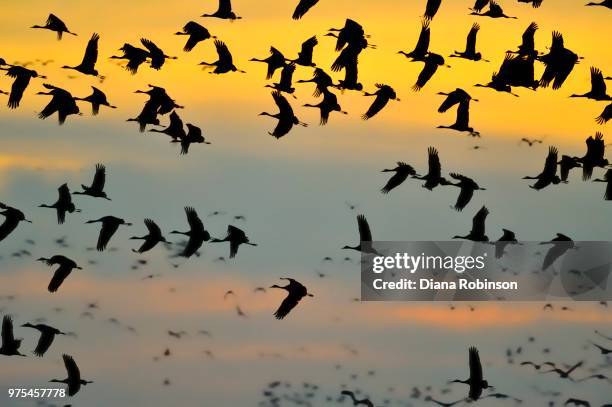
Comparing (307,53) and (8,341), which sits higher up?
(307,53)

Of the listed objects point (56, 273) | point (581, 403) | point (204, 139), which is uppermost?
point (204, 139)

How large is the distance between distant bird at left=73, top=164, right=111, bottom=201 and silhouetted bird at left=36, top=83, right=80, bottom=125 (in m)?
1.55

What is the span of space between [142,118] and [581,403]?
14265 mm

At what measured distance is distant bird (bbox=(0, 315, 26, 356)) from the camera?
45.5 m

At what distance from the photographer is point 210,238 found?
45.8 metres

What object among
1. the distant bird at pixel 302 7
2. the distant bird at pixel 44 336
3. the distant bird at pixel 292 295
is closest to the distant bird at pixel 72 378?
the distant bird at pixel 44 336

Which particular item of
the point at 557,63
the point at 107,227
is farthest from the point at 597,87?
the point at 107,227

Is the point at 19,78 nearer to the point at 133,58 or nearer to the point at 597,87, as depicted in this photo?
the point at 133,58

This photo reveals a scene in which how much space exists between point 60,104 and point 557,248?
13.1m

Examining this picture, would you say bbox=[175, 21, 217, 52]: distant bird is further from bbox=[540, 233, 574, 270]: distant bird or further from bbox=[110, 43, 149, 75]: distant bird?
bbox=[540, 233, 574, 270]: distant bird

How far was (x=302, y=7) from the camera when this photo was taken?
40.7 meters

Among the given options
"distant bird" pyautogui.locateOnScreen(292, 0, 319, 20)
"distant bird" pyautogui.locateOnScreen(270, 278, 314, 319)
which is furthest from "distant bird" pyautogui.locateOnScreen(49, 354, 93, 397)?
"distant bird" pyautogui.locateOnScreen(292, 0, 319, 20)

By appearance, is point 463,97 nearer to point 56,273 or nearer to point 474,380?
point 474,380

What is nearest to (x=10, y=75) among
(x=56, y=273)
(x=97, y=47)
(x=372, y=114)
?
(x=97, y=47)
